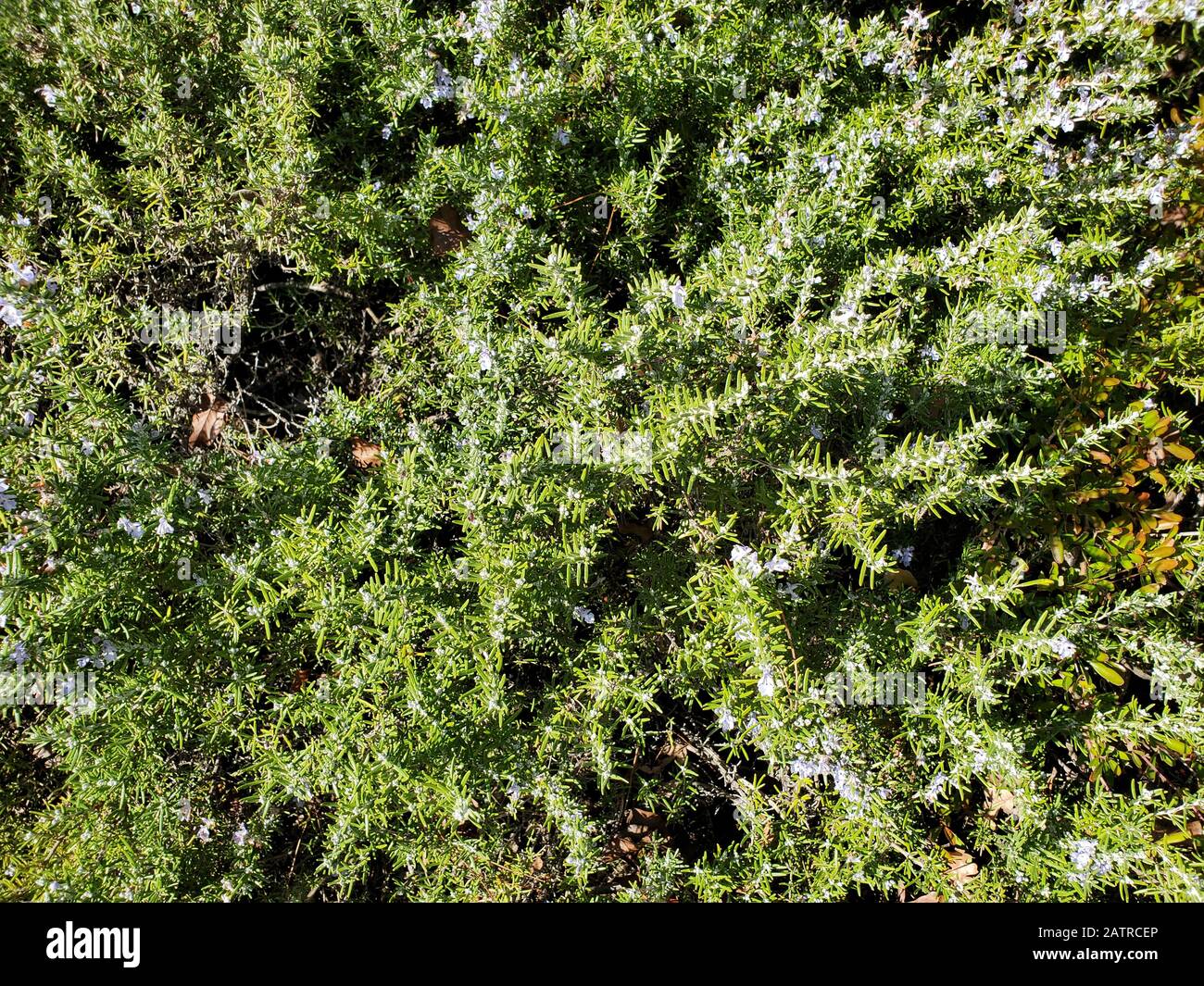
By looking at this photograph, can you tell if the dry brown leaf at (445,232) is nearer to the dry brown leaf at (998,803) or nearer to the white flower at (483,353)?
the white flower at (483,353)

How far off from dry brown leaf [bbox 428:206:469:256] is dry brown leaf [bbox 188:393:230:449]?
107cm

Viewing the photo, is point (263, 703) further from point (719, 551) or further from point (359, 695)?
point (719, 551)

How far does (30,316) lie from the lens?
2.22 m

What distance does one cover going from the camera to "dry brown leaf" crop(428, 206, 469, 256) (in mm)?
3188

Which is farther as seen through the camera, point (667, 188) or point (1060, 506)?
point (667, 188)

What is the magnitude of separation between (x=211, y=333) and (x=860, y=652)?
9.07ft

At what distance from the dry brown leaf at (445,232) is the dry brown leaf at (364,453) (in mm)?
822

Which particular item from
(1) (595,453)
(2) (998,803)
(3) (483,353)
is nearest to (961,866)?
(2) (998,803)

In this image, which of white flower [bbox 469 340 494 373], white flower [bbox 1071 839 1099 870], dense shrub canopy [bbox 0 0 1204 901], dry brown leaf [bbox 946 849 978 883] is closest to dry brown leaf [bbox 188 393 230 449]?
dense shrub canopy [bbox 0 0 1204 901]

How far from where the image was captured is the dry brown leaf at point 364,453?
3031 mm

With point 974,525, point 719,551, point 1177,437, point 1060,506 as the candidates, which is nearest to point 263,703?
point 719,551

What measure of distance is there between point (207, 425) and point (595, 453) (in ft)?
5.74

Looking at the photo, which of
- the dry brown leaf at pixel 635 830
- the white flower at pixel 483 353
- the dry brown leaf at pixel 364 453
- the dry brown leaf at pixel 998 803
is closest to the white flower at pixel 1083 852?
the dry brown leaf at pixel 998 803
